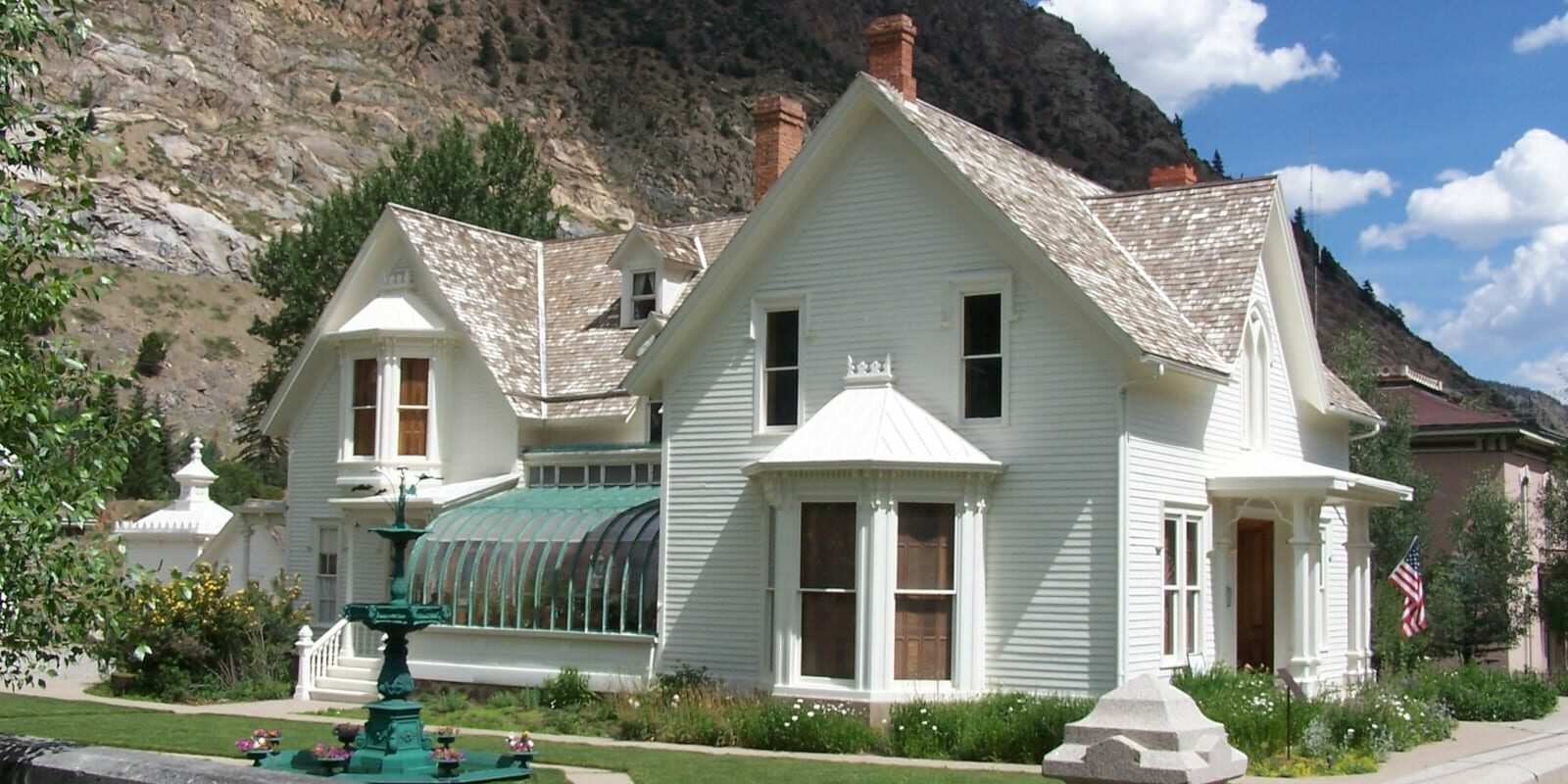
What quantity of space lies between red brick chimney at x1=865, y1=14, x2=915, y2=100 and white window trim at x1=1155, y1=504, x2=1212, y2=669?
8222mm

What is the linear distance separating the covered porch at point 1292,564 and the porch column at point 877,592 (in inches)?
209

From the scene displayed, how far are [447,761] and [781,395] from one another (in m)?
9.54

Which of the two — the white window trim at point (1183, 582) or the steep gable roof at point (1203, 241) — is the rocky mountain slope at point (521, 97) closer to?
the steep gable roof at point (1203, 241)

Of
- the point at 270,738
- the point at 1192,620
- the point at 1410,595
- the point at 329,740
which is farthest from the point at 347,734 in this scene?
the point at 1410,595

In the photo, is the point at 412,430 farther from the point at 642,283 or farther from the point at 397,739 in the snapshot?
the point at 397,739

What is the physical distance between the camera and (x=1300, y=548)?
23625 millimetres

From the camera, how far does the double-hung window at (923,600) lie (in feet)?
71.9

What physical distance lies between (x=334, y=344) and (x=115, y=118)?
7777 cm

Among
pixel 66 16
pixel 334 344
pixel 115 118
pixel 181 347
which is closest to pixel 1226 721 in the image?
→ pixel 66 16

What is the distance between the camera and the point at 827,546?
22.4m

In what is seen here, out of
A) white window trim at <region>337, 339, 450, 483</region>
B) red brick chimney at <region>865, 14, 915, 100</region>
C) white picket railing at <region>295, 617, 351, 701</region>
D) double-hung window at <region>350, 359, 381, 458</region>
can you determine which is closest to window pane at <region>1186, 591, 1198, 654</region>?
red brick chimney at <region>865, 14, 915, 100</region>

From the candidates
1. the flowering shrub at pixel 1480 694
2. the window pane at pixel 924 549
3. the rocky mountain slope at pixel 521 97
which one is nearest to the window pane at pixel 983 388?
the window pane at pixel 924 549

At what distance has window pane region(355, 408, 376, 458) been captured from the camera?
100 ft

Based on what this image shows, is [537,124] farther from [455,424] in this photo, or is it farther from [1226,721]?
[1226,721]
